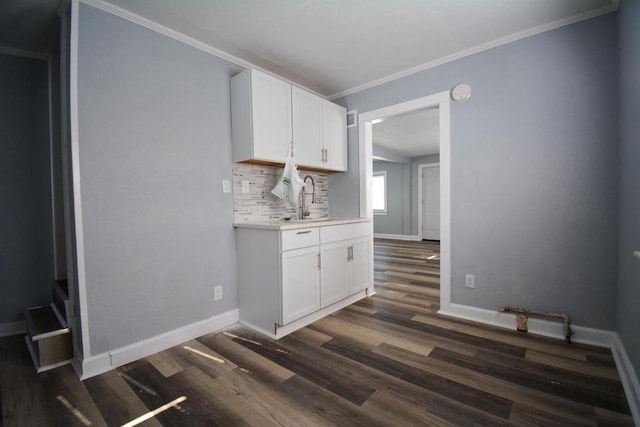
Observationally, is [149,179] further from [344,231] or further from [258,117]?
[344,231]

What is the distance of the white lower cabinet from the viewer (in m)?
2.27

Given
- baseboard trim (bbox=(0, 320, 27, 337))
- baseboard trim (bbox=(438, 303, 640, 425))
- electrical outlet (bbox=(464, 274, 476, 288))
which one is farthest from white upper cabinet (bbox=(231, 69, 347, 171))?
baseboard trim (bbox=(0, 320, 27, 337))

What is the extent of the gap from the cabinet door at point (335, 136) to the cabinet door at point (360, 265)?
34.3 inches

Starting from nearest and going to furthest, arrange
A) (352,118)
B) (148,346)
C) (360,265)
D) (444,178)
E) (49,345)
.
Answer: (49,345)
(148,346)
(444,178)
(360,265)
(352,118)

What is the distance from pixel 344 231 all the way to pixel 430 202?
5960 millimetres

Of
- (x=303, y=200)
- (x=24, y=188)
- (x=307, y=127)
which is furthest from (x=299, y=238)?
(x=24, y=188)

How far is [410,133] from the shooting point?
555cm

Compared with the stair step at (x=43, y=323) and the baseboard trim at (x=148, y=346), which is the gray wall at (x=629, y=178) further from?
the stair step at (x=43, y=323)

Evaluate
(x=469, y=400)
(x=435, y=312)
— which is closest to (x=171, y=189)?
(x=469, y=400)

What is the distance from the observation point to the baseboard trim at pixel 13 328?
92.0 inches

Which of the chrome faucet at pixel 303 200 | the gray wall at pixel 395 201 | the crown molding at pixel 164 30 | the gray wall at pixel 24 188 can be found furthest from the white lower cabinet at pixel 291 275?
the gray wall at pixel 395 201

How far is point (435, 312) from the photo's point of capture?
2.74 meters

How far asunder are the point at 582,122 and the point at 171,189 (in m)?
3.02

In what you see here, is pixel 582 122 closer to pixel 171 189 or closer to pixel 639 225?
pixel 639 225
